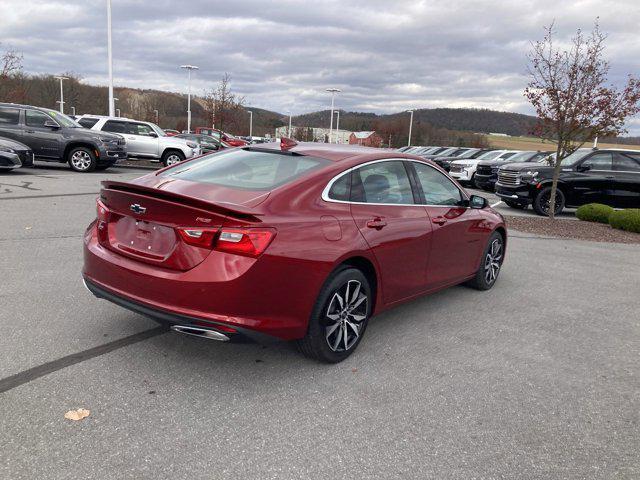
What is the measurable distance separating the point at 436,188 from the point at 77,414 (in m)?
3.52

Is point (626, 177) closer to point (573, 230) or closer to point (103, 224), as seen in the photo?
point (573, 230)

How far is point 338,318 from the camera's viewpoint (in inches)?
146

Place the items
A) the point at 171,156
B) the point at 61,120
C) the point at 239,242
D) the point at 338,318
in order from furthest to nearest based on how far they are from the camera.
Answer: the point at 171,156
the point at 61,120
the point at 338,318
the point at 239,242

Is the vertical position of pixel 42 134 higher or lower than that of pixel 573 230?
higher

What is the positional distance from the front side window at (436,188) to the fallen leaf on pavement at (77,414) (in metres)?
3.16

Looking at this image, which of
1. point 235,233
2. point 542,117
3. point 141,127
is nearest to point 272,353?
point 235,233

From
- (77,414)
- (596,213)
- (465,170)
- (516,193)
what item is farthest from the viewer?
(465,170)

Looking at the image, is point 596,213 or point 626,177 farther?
point 626,177

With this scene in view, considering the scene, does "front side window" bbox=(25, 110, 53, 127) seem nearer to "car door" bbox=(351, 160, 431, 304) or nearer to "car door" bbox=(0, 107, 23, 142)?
"car door" bbox=(0, 107, 23, 142)

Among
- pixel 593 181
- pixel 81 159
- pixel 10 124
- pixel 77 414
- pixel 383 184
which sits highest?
pixel 10 124

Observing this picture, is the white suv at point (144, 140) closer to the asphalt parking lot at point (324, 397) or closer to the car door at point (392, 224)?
the asphalt parking lot at point (324, 397)

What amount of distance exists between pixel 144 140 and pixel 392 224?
17.6 meters

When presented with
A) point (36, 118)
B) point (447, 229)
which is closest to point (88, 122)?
point (36, 118)

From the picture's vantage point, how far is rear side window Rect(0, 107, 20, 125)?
15.8 meters
